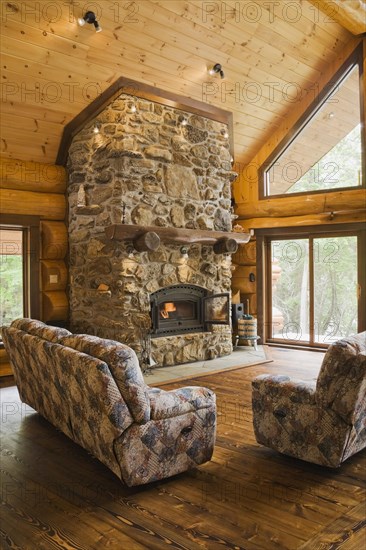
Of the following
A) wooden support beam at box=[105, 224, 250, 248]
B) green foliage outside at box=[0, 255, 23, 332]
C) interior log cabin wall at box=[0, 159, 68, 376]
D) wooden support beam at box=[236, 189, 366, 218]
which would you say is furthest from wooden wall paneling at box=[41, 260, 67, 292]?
wooden support beam at box=[236, 189, 366, 218]

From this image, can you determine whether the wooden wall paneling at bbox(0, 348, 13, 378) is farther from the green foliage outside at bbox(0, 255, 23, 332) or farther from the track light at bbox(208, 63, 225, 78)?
the track light at bbox(208, 63, 225, 78)

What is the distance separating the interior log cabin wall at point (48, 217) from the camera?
6.57 m

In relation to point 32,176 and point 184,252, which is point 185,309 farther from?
point 32,176

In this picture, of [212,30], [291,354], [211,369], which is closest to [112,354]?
[211,369]

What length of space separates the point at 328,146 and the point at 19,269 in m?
5.28

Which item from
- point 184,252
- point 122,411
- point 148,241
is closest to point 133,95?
point 148,241

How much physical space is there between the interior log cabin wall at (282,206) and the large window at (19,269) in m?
3.74

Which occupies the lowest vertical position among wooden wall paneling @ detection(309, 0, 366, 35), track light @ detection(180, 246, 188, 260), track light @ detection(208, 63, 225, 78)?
track light @ detection(180, 246, 188, 260)

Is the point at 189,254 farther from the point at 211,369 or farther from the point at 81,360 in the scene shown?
the point at 81,360

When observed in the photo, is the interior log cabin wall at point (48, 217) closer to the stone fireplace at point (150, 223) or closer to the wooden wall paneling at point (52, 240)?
the wooden wall paneling at point (52, 240)

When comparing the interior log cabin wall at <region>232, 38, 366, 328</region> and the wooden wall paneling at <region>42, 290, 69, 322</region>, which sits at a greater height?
the interior log cabin wall at <region>232, 38, 366, 328</region>

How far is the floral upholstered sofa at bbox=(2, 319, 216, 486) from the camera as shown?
2.82 metres

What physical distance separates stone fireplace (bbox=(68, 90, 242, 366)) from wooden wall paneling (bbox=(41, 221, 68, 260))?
0.47 feet

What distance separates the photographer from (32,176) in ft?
21.8
